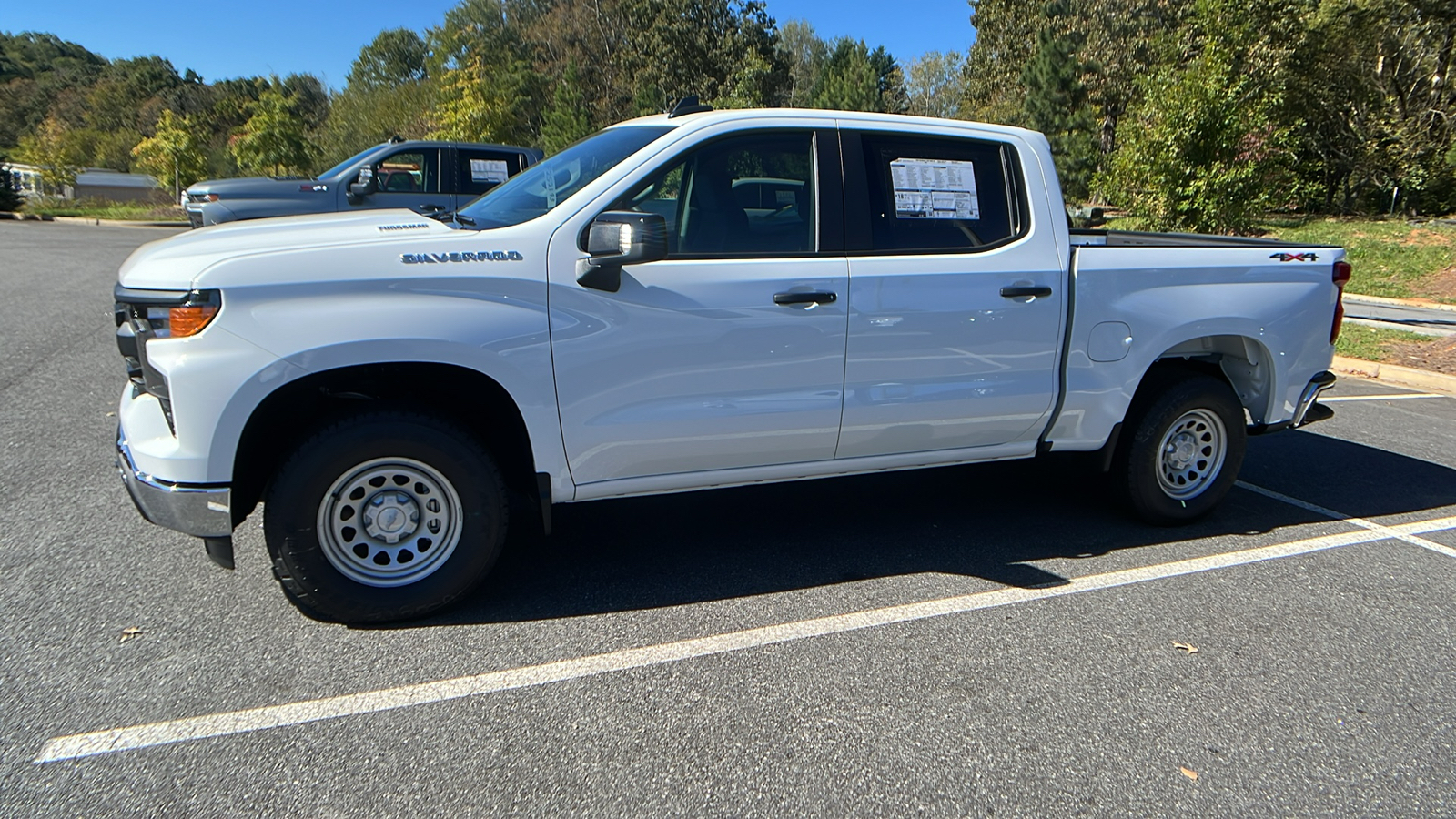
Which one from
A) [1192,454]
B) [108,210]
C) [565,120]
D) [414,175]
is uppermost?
[565,120]

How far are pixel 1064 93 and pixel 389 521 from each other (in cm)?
3312

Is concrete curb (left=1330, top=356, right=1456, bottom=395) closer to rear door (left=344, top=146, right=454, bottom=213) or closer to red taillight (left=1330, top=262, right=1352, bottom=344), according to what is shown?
red taillight (left=1330, top=262, right=1352, bottom=344)

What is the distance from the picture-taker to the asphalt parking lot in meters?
2.78

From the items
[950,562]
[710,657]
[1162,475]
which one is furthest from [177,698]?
[1162,475]

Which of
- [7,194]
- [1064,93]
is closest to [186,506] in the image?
[1064,93]

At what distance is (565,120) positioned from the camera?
35906 mm

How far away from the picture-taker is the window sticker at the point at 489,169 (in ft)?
42.3

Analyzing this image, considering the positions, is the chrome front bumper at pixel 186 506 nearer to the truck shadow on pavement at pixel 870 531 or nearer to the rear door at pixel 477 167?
the truck shadow on pavement at pixel 870 531

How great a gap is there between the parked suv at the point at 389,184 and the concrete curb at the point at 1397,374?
10.1m

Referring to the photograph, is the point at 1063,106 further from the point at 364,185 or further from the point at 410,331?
the point at 410,331

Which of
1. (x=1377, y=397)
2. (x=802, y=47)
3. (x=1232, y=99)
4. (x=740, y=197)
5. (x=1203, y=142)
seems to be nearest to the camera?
(x=740, y=197)

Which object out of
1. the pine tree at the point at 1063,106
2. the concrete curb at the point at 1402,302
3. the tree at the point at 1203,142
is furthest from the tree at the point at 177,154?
the concrete curb at the point at 1402,302

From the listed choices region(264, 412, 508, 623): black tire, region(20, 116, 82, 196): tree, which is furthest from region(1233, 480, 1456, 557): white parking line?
region(20, 116, 82, 196): tree

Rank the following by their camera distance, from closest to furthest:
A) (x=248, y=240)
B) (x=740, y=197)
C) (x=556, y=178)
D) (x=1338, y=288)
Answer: (x=248, y=240)
(x=740, y=197)
(x=556, y=178)
(x=1338, y=288)
